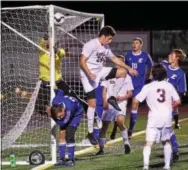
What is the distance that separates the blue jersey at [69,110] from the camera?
1130 centimetres

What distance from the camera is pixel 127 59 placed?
16.0 meters

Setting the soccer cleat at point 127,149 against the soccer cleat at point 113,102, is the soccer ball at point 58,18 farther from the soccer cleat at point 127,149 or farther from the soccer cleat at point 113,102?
the soccer cleat at point 127,149

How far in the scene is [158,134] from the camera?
10398 mm

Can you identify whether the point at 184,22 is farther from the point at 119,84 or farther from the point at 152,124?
the point at 152,124

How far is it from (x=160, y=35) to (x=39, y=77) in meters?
16.2

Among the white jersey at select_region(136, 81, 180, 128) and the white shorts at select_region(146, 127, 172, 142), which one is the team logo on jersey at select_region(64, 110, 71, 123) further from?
the white shorts at select_region(146, 127, 172, 142)

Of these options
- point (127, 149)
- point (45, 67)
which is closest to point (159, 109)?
point (127, 149)

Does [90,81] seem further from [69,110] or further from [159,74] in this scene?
[159,74]

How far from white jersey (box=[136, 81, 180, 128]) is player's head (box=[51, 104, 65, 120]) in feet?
4.51

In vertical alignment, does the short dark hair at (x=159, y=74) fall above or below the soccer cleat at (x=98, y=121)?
above

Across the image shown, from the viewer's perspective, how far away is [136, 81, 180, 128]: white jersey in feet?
34.0

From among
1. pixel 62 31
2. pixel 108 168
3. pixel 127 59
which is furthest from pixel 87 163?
pixel 127 59

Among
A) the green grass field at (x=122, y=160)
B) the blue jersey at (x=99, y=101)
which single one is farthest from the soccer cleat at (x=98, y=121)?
the green grass field at (x=122, y=160)

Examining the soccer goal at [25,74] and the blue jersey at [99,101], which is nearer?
the soccer goal at [25,74]
